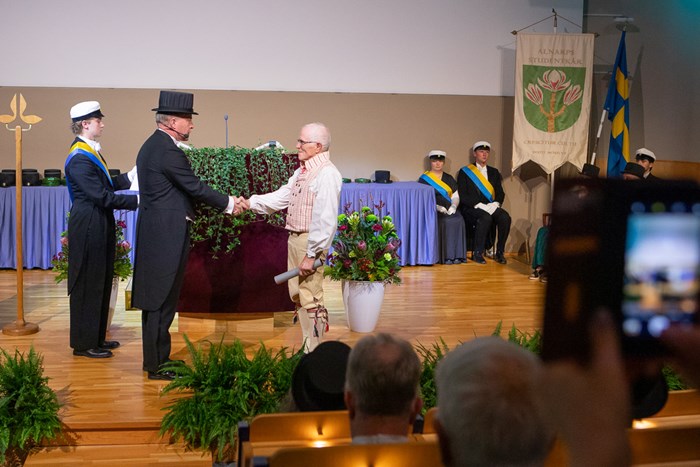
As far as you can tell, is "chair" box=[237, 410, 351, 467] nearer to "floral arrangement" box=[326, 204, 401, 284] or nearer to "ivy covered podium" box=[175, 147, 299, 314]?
"ivy covered podium" box=[175, 147, 299, 314]

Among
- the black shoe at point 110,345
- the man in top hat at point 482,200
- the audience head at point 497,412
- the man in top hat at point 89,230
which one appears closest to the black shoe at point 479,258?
the man in top hat at point 482,200

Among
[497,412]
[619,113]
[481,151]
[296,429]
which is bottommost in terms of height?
[296,429]

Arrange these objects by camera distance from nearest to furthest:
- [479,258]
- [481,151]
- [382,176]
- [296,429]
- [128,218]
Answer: [296,429]
[128,218]
[479,258]
[382,176]
[481,151]

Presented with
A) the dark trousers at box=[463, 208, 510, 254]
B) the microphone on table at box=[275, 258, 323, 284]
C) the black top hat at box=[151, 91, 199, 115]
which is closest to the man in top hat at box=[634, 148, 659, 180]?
the dark trousers at box=[463, 208, 510, 254]

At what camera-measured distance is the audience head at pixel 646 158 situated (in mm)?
8094

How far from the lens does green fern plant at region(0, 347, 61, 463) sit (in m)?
3.77

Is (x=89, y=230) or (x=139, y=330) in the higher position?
(x=89, y=230)

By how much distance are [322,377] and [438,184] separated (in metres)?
6.96

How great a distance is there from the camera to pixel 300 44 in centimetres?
972

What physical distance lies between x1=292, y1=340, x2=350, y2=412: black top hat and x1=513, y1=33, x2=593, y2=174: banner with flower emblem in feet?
23.4

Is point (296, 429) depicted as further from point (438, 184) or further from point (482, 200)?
point (482, 200)

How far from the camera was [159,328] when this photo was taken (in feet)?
15.5

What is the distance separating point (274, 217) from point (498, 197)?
4720 mm

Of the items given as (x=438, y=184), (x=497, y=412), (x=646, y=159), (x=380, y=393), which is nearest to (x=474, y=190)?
(x=438, y=184)
